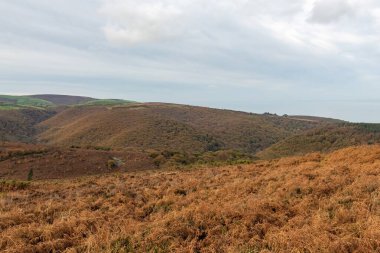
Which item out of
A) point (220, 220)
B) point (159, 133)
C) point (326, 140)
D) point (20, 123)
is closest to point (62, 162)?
point (220, 220)

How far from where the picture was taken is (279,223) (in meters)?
8.72

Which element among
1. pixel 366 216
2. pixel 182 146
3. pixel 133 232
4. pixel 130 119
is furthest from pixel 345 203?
pixel 130 119

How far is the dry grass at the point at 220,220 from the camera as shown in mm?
7234

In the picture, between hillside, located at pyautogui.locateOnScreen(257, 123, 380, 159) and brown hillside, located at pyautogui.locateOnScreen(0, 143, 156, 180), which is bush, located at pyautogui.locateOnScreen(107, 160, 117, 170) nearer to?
brown hillside, located at pyautogui.locateOnScreen(0, 143, 156, 180)

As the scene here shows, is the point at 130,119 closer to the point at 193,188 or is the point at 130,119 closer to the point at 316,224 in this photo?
the point at 193,188

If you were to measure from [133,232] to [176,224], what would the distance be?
1094 millimetres

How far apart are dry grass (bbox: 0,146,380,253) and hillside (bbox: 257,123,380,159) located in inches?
2419

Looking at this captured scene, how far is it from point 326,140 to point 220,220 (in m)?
78.5

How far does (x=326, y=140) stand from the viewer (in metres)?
80.8

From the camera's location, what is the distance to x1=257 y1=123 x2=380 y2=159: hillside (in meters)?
74.1

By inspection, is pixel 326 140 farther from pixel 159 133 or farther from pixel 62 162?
pixel 62 162

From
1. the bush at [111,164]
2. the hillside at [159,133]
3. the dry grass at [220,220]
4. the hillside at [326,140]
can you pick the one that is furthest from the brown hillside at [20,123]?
the dry grass at [220,220]

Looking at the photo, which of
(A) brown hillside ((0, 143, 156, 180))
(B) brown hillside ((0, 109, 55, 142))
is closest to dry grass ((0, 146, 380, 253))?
(A) brown hillside ((0, 143, 156, 180))

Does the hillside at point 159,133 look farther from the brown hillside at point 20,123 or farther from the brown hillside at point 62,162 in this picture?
the brown hillside at point 62,162
